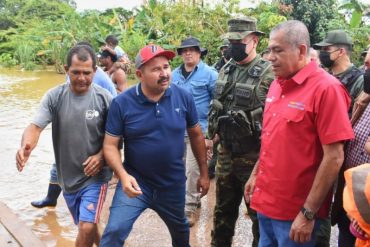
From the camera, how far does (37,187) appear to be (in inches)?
245

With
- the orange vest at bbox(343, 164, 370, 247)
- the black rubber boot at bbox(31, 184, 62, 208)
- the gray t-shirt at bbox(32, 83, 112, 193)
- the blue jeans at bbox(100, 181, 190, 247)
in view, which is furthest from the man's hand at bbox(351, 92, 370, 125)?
the black rubber boot at bbox(31, 184, 62, 208)

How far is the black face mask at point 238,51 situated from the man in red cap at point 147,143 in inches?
21.7

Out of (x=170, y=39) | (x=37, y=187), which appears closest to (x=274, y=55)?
(x=37, y=187)

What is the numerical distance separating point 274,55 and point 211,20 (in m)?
13.5

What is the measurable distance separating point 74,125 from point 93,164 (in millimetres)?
367

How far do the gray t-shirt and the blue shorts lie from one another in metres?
0.05

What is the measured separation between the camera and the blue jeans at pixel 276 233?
276 cm

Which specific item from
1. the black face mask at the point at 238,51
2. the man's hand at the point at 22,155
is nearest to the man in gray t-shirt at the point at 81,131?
the man's hand at the point at 22,155

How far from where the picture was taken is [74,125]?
3631mm

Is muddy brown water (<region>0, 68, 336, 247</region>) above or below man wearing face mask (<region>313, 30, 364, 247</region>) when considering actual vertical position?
below

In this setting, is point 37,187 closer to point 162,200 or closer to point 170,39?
point 162,200

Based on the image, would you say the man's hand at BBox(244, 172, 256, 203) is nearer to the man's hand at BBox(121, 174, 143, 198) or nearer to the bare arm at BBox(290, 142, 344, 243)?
the bare arm at BBox(290, 142, 344, 243)

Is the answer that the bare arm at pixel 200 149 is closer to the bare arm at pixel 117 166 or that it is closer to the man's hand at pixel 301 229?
the bare arm at pixel 117 166

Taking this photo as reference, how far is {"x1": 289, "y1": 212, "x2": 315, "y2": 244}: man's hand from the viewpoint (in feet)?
8.50
